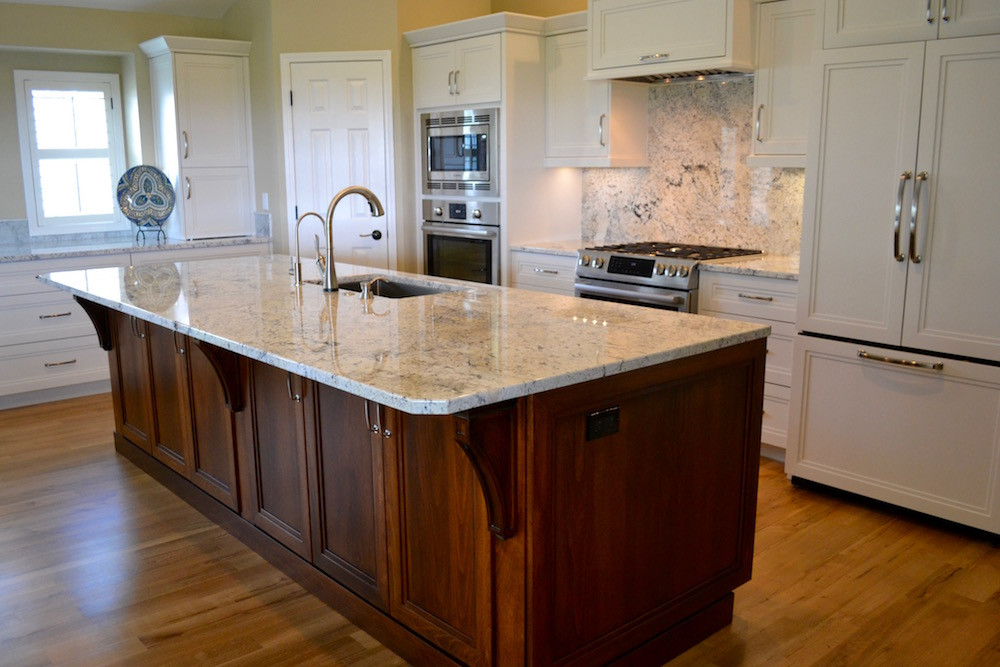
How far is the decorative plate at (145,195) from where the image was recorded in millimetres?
5848

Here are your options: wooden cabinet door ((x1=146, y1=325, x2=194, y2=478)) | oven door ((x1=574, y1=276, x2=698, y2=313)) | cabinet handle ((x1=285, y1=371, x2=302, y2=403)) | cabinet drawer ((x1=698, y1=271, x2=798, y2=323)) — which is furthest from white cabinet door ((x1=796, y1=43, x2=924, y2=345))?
wooden cabinet door ((x1=146, y1=325, x2=194, y2=478))

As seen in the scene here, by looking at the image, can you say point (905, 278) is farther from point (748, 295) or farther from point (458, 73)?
point (458, 73)

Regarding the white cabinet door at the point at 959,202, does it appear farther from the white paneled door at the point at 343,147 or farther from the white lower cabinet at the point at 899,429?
the white paneled door at the point at 343,147

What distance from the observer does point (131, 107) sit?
604 centimetres

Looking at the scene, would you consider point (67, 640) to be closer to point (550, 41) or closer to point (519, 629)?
point (519, 629)

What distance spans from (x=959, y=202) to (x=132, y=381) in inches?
140

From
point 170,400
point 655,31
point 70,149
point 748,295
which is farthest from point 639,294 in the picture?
point 70,149

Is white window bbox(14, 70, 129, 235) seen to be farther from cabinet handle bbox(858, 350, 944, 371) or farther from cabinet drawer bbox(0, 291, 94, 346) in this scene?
cabinet handle bbox(858, 350, 944, 371)

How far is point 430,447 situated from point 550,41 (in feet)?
11.5

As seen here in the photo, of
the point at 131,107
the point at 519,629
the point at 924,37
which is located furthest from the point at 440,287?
the point at 131,107

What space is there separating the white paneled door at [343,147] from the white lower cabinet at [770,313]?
95.3 inches

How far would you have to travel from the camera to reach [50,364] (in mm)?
5160

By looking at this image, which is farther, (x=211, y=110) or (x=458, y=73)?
(x=211, y=110)

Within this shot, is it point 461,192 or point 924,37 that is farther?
point 461,192
